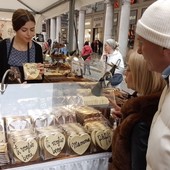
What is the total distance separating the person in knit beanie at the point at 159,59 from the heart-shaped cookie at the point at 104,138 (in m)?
A: 0.38

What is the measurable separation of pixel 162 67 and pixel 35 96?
0.79 m

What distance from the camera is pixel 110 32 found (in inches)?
391

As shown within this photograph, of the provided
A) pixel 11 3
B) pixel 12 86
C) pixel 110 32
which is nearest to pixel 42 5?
pixel 11 3

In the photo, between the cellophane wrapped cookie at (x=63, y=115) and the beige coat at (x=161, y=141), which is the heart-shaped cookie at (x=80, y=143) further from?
the beige coat at (x=161, y=141)

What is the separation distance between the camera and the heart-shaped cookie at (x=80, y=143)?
1121 mm

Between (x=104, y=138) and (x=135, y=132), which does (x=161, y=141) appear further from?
(x=104, y=138)

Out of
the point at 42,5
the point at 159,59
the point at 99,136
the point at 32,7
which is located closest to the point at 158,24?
the point at 159,59

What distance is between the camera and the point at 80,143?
44.8 inches

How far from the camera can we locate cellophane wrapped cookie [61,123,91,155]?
1119 mm

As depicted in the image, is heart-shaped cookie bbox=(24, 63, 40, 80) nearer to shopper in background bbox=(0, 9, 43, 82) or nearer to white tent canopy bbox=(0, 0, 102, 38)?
shopper in background bbox=(0, 9, 43, 82)

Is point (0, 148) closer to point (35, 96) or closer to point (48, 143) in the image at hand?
point (48, 143)

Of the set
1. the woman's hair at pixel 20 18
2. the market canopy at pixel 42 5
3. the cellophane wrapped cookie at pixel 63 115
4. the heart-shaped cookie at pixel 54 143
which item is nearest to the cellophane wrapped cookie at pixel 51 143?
the heart-shaped cookie at pixel 54 143

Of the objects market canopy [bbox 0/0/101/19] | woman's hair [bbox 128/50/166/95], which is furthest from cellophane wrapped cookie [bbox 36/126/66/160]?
market canopy [bbox 0/0/101/19]

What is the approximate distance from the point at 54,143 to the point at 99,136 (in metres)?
0.23
